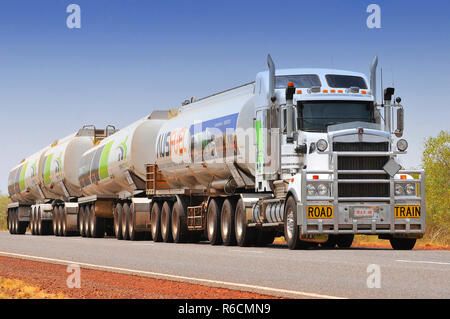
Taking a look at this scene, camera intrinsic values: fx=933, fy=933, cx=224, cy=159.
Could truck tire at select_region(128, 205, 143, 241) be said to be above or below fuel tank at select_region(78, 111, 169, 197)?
below

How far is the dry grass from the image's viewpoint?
10.5 m

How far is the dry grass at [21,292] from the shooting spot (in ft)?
34.5

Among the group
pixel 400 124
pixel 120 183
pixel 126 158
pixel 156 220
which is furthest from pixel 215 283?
pixel 120 183

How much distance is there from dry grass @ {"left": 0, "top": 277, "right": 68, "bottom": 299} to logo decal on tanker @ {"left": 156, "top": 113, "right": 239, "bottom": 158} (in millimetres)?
12286

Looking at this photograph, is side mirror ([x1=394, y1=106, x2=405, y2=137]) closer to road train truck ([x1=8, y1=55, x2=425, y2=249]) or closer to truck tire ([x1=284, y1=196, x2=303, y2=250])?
road train truck ([x1=8, y1=55, x2=425, y2=249])

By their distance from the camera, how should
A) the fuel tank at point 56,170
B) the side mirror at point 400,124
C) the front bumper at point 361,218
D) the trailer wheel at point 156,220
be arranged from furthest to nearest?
the fuel tank at point 56,170 < the trailer wheel at point 156,220 < the side mirror at point 400,124 < the front bumper at point 361,218

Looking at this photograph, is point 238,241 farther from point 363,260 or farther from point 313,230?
point 363,260

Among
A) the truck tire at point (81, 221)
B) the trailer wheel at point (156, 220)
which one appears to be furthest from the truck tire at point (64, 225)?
the trailer wheel at point (156, 220)

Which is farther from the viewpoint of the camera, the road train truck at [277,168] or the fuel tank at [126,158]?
the fuel tank at [126,158]

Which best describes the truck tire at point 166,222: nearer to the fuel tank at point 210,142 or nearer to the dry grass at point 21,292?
the fuel tank at point 210,142

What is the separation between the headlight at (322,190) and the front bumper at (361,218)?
143mm

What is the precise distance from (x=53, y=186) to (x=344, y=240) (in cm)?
2369

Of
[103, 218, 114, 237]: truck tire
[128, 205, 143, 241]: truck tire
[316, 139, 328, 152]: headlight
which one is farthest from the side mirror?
[103, 218, 114, 237]: truck tire
